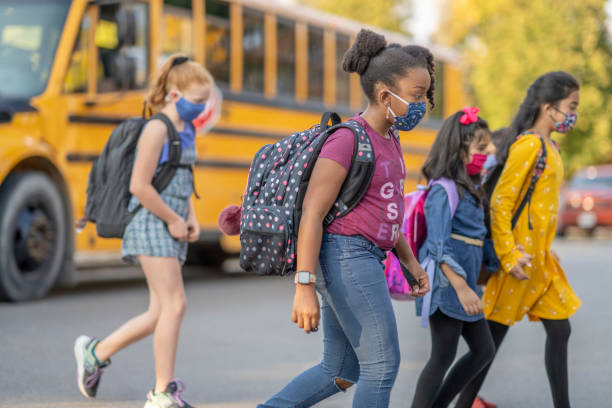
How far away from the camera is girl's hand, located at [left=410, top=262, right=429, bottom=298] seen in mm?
3594

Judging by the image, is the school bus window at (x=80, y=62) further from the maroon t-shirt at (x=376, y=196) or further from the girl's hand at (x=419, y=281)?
the maroon t-shirt at (x=376, y=196)

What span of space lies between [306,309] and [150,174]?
181 cm

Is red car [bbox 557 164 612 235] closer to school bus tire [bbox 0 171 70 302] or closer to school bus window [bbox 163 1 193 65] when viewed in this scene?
school bus window [bbox 163 1 193 65]

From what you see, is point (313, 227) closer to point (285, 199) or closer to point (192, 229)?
point (285, 199)

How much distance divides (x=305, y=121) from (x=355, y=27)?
1660mm

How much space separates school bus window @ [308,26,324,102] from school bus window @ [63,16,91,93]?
355cm

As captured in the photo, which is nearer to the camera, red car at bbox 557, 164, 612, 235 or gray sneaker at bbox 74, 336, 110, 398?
gray sneaker at bbox 74, 336, 110, 398

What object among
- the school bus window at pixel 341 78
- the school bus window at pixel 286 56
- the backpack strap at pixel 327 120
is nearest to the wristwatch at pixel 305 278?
the backpack strap at pixel 327 120

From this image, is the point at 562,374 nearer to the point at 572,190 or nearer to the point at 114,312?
the point at 114,312

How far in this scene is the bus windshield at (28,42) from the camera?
8.76 m

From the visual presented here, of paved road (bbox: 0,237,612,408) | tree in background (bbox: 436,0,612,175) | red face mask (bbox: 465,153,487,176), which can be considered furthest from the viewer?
tree in background (bbox: 436,0,612,175)

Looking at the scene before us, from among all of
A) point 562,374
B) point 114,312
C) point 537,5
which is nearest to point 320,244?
point 562,374

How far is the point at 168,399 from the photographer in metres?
4.50

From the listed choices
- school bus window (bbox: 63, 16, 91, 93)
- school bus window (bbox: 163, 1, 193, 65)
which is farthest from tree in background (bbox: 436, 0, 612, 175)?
school bus window (bbox: 63, 16, 91, 93)
